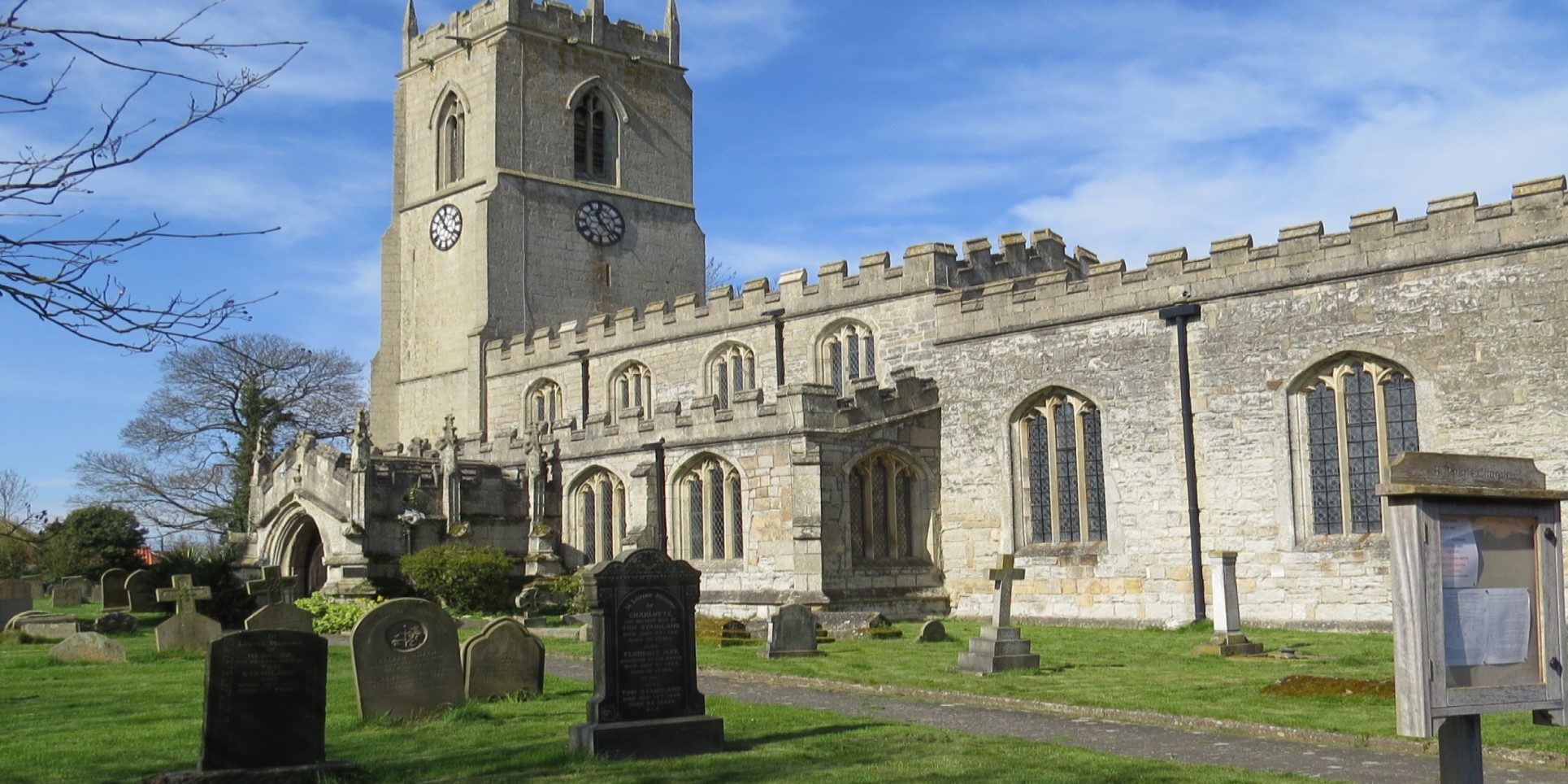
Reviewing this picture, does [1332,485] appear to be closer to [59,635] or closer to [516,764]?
[516,764]

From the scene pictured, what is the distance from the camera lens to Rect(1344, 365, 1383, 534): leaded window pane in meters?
22.5

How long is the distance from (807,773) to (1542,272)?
15.4m

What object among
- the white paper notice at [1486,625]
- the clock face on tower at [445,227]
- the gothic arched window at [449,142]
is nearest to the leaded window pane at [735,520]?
the clock face on tower at [445,227]

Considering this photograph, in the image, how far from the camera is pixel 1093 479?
84.8ft

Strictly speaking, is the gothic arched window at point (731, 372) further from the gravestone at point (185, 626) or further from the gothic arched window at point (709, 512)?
the gravestone at point (185, 626)

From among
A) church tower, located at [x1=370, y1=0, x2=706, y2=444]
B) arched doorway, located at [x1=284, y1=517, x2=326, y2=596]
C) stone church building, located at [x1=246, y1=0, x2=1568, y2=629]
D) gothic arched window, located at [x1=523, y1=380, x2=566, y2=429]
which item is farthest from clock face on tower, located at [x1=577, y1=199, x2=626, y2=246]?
arched doorway, located at [x1=284, y1=517, x2=326, y2=596]

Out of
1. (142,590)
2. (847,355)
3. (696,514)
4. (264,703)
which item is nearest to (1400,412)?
(847,355)

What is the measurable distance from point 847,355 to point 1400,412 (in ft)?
38.3

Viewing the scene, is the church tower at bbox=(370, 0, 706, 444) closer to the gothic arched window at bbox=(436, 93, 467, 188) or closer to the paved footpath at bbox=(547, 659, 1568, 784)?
the gothic arched window at bbox=(436, 93, 467, 188)

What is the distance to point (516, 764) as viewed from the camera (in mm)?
11023

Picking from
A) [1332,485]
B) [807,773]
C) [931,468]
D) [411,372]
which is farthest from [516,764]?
[411,372]

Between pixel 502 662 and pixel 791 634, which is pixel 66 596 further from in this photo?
pixel 502 662

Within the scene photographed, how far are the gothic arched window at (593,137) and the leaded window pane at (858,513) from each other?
18.8 m

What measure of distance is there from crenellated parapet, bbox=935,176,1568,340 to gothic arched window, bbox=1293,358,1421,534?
1.58 metres
